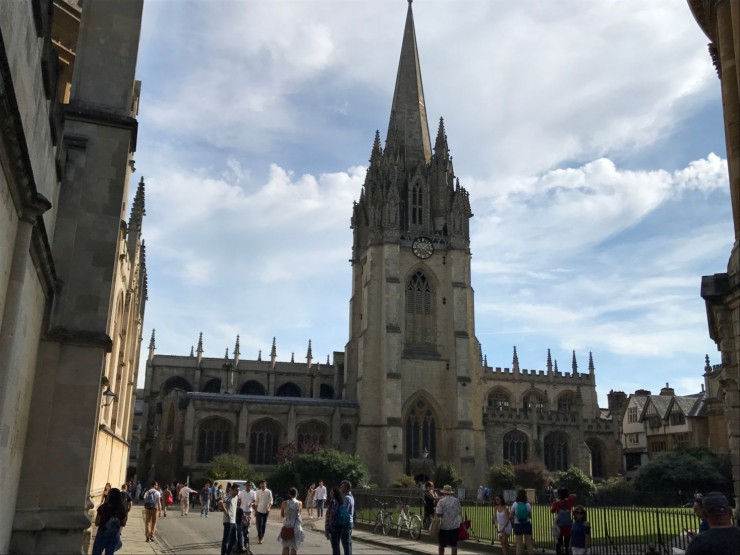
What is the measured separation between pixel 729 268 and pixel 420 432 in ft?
143

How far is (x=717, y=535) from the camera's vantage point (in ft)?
14.9

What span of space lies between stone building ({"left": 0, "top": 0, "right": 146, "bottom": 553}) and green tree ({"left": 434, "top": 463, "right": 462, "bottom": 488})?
3713cm

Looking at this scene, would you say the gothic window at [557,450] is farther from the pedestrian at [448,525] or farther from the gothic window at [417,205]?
the pedestrian at [448,525]

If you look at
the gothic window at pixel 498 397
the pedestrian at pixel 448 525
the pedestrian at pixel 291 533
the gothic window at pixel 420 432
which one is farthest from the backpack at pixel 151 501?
the gothic window at pixel 498 397

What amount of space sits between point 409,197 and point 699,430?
1196 inches

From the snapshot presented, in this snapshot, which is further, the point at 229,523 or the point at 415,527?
the point at 415,527

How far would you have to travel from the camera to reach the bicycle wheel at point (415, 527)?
20.4 m

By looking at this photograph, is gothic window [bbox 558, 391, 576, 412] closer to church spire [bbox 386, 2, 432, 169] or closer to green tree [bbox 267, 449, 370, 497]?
church spire [bbox 386, 2, 432, 169]

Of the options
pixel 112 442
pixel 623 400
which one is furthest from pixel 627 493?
pixel 623 400

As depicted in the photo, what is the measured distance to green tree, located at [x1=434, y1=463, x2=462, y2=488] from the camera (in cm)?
4712

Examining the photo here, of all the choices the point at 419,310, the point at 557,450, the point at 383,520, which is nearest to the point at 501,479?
the point at 557,450

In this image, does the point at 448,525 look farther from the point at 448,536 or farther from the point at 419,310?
the point at 419,310

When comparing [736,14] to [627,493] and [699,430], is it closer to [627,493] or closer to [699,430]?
[627,493]

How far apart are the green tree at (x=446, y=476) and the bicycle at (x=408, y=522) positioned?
83.3 ft
